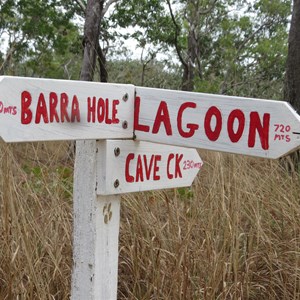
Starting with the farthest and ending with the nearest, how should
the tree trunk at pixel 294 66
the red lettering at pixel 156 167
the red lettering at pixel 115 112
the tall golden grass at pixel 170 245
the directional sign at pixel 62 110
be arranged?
the tree trunk at pixel 294 66 < the tall golden grass at pixel 170 245 < the red lettering at pixel 156 167 < the red lettering at pixel 115 112 < the directional sign at pixel 62 110

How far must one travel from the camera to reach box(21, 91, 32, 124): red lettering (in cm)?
97

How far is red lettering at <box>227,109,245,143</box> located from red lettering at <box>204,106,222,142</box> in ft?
0.08

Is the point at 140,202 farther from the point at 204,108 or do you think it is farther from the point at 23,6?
the point at 23,6

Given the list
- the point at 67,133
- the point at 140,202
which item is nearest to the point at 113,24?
the point at 140,202

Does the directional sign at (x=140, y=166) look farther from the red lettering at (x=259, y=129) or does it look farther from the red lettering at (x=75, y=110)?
the red lettering at (x=259, y=129)

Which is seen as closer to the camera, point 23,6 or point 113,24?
point 23,6

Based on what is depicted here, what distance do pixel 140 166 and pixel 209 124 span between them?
9.5 inches

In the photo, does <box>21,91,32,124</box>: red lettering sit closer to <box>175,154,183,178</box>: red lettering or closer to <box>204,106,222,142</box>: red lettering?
<box>204,106,222,142</box>: red lettering

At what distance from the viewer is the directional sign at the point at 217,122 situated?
3.25 ft

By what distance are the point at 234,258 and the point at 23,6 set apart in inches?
393

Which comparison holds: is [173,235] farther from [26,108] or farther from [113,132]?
[26,108]

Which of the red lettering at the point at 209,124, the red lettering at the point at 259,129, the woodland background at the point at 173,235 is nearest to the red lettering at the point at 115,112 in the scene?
the red lettering at the point at 209,124

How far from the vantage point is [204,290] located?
60.6 inches

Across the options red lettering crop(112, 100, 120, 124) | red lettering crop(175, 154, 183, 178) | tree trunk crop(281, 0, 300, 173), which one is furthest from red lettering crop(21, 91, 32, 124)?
tree trunk crop(281, 0, 300, 173)
